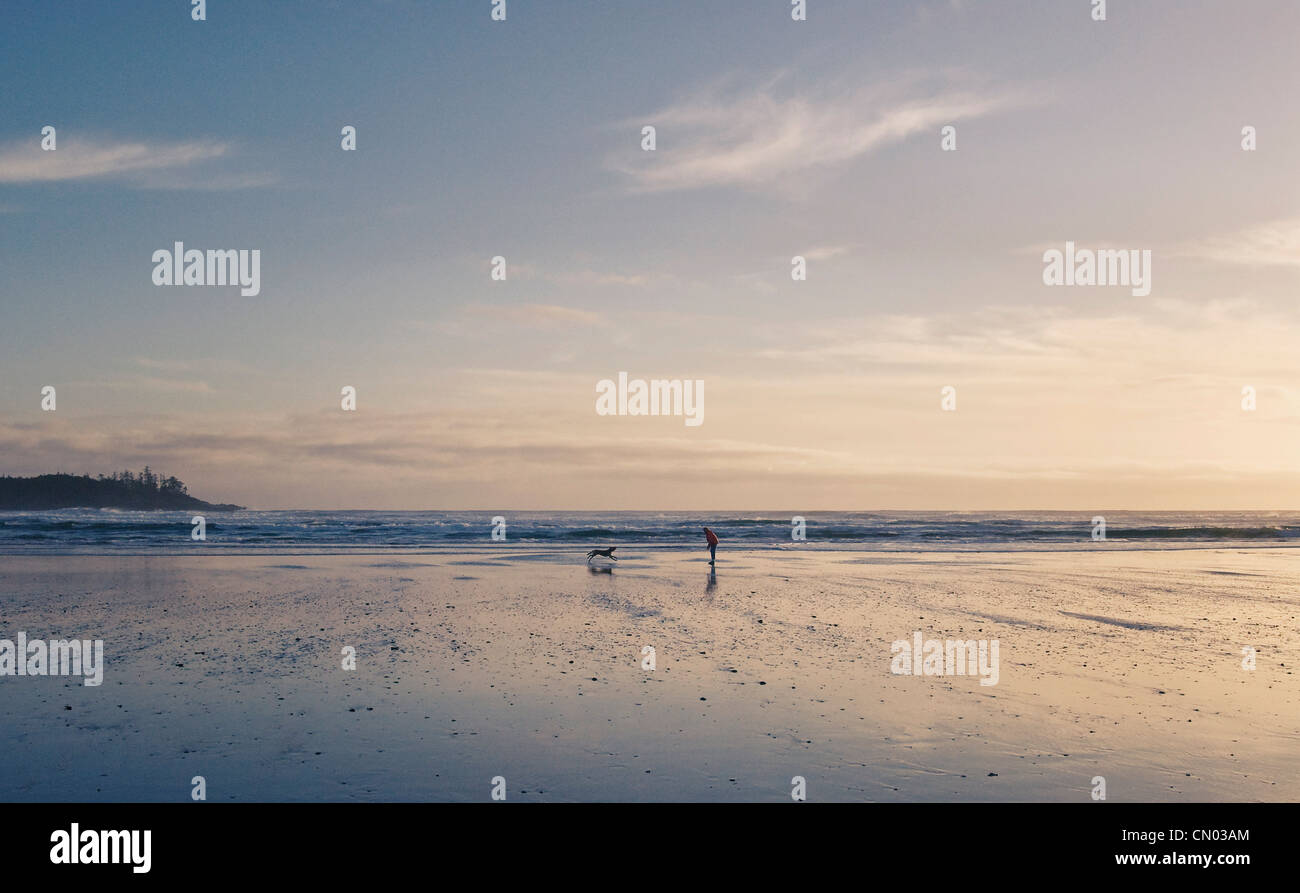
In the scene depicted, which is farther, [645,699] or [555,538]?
[555,538]

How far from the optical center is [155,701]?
956 centimetres

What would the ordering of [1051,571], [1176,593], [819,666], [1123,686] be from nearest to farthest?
[1123,686]
[819,666]
[1176,593]
[1051,571]

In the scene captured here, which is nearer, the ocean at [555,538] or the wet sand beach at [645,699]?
the wet sand beach at [645,699]

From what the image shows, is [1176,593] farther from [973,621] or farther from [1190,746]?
[1190,746]

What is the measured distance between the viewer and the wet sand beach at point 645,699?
6.96 m

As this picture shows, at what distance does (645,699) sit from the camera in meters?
9.63

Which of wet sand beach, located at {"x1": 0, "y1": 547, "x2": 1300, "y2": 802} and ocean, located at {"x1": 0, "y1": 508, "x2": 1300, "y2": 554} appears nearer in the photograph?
wet sand beach, located at {"x1": 0, "y1": 547, "x2": 1300, "y2": 802}

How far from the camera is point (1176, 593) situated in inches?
842

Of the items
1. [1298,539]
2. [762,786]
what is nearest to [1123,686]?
[762,786]

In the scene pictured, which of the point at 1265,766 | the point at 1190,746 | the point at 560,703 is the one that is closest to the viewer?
the point at 1265,766

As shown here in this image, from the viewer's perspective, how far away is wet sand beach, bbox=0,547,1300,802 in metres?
6.96
